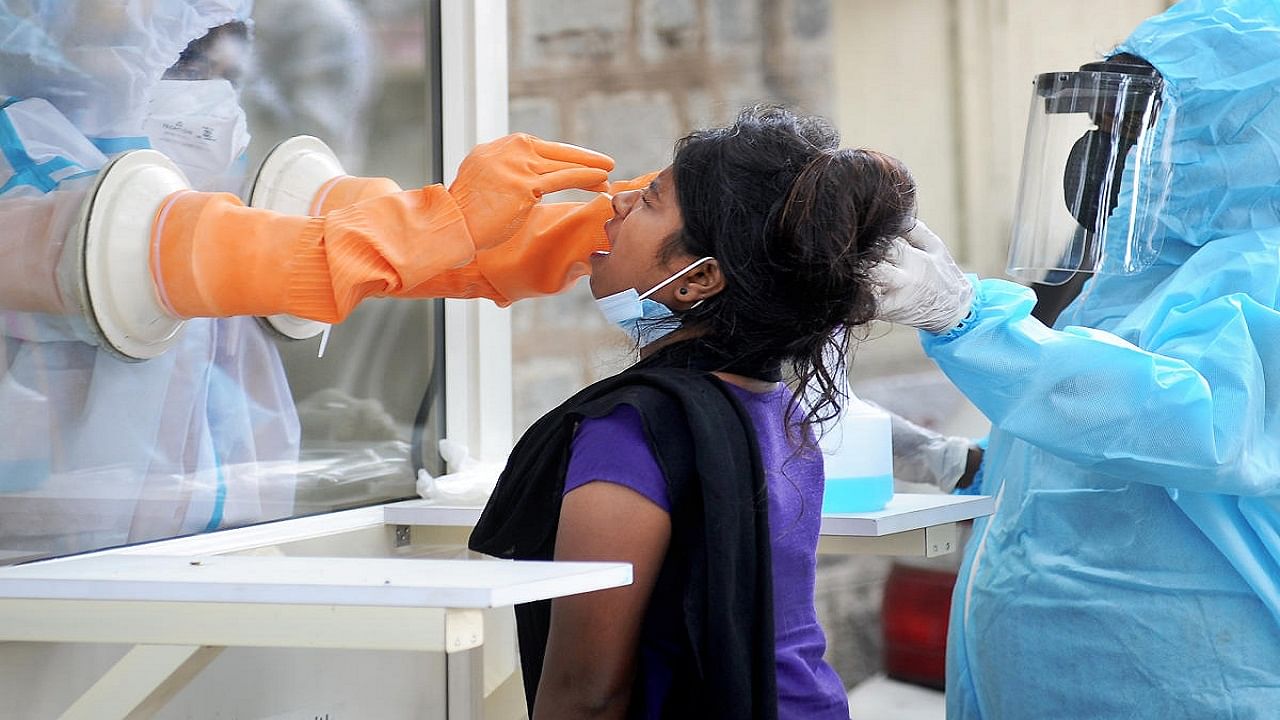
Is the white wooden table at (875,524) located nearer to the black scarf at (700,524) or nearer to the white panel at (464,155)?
the white panel at (464,155)

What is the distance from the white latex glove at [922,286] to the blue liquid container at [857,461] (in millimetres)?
233

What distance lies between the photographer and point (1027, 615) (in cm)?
163

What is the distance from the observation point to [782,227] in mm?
1134

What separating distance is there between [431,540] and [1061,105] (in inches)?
44.1

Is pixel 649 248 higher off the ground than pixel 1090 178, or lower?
lower

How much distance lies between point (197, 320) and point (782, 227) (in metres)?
0.81

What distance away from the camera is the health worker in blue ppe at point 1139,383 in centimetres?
143

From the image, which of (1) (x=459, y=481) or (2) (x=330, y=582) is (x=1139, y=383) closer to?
(2) (x=330, y=582)

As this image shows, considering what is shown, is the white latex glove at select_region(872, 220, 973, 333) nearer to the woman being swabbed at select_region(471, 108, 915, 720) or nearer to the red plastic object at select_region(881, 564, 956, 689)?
the woman being swabbed at select_region(471, 108, 915, 720)

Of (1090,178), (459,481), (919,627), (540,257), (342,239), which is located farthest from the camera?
(919,627)

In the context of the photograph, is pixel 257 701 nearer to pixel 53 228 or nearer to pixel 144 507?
pixel 144 507

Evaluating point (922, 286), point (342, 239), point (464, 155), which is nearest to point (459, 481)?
point (464, 155)

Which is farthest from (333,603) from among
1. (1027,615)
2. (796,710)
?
(1027,615)

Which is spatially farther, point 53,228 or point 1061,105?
point 1061,105
